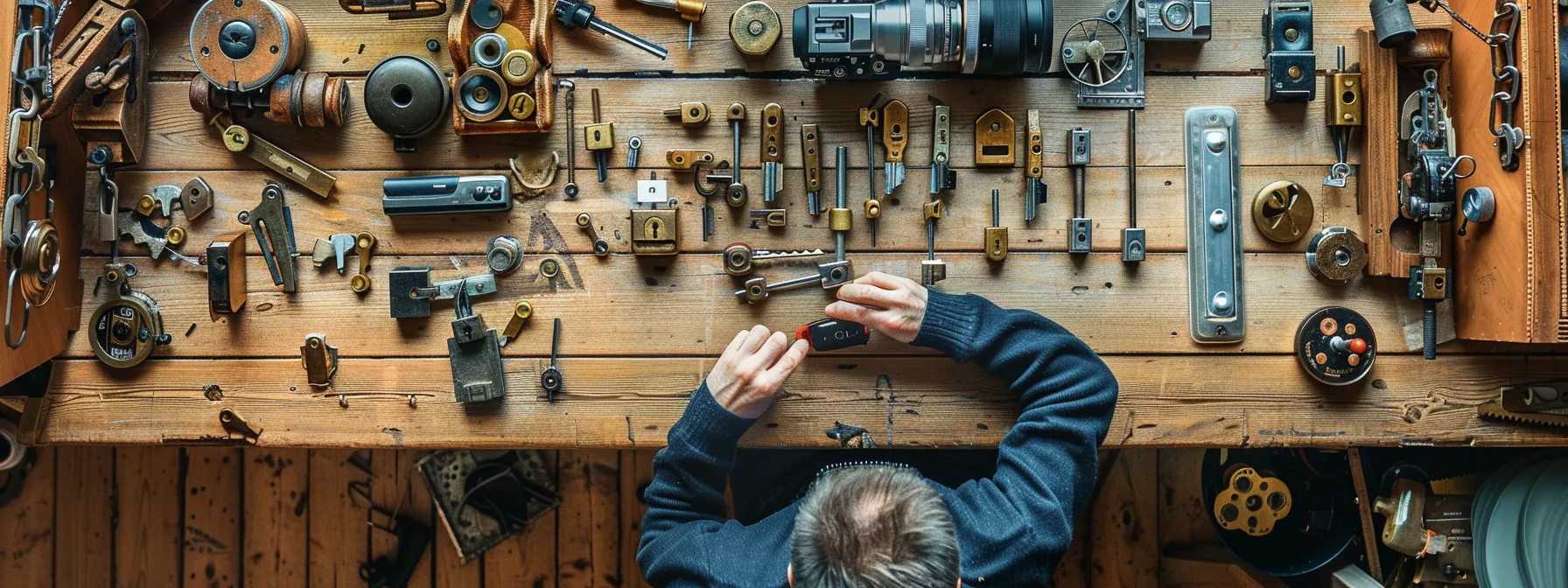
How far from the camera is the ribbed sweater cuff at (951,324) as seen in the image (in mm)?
1679

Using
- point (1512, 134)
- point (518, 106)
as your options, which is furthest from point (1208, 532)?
point (518, 106)

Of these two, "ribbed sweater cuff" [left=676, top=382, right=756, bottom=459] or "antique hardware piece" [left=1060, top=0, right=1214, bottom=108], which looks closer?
"ribbed sweater cuff" [left=676, top=382, right=756, bottom=459]

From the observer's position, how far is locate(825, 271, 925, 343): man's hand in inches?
66.3

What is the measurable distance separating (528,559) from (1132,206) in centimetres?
164

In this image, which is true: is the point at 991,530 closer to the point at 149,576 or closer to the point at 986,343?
the point at 986,343

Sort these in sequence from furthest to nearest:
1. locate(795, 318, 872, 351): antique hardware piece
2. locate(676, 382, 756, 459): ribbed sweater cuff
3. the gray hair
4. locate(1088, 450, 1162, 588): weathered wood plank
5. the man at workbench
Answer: locate(1088, 450, 1162, 588): weathered wood plank < locate(795, 318, 872, 351): antique hardware piece < locate(676, 382, 756, 459): ribbed sweater cuff < the man at workbench < the gray hair

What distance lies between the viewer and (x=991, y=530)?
1.53m

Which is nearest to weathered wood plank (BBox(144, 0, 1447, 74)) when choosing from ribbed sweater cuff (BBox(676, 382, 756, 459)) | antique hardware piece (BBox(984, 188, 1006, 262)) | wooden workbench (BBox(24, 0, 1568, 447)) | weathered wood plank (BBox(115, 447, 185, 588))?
wooden workbench (BBox(24, 0, 1568, 447))

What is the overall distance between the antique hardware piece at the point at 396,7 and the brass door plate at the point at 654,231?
59 centimetres

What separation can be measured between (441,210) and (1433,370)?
2.07 m

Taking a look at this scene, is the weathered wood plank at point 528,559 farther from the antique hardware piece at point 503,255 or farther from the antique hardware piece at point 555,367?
the antique hardware piece at point 503,255

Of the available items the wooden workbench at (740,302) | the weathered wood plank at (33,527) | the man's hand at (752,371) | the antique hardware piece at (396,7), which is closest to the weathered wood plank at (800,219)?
the wooden workbench at (740,302)

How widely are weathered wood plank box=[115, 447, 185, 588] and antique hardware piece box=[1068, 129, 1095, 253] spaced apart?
2.22 meters

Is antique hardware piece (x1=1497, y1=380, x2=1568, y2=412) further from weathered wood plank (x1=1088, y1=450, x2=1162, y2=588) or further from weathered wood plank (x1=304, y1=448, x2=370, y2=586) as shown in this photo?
weathered wood plank (x1=304, y1=448, x2=370, y2=586)
